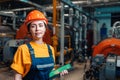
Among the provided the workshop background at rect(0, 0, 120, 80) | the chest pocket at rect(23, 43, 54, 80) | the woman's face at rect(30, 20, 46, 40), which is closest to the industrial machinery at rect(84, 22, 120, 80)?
the workshop background at rect(0, 0, 120, 80)

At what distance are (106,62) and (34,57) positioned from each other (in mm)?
2970

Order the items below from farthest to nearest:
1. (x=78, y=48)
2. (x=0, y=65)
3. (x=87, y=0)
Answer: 1. (x=87, y=0)
2. (x=78, y=48)
3. (x=0, y=65)

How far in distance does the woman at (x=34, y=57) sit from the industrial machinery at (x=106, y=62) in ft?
9.11

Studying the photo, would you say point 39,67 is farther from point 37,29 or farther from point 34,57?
point 37,29

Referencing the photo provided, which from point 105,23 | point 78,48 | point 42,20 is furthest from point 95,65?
point 105,23

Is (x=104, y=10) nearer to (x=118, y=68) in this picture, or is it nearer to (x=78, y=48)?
(x=78, y=48)

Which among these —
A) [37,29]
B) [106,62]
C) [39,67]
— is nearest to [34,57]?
[39,67]

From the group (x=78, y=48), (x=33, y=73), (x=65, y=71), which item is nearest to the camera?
(x=33, y=73)

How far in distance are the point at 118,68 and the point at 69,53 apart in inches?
132

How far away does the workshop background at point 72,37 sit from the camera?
4934mm

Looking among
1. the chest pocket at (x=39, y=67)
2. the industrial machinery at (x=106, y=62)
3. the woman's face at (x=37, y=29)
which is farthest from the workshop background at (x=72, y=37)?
the woman's face at (x=37, y=29)

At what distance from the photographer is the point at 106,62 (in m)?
4.37

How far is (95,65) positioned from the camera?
4840mm

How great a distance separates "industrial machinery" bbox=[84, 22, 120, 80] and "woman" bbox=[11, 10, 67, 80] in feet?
9.11
